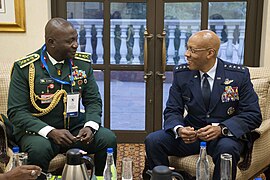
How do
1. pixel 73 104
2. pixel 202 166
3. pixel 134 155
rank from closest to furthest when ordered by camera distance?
pixel 202 166 < pixel 73 104 < pixel 134 155

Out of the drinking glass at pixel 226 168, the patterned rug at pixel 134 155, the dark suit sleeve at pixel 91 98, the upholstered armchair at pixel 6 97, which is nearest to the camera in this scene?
the drinking glass at pixel 226 168

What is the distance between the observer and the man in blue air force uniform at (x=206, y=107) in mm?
2488

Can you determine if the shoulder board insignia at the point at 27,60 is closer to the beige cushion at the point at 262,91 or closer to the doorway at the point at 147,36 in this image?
the doorway at the point at 147,36

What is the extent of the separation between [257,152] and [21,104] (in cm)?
152

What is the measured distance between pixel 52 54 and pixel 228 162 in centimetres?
133

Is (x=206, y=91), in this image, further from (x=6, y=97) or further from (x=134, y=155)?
(x=6, y=97)

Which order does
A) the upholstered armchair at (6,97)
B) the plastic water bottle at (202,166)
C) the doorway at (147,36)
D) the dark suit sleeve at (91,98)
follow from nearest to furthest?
the plastic water bottle at (202,166)
the upholstered armchair at (6,97)
the dark suit sleeve at (91,98)
the doorway at (147,36)

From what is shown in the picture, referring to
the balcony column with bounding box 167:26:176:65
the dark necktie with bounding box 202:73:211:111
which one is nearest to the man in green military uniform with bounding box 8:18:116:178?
the dark necktie with bounding box 202:73:211:111

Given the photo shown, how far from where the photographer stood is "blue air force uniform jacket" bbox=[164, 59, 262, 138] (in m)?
2.56

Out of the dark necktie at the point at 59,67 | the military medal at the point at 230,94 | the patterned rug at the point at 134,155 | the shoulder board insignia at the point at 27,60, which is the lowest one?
the patterned rug at the point at 134,155

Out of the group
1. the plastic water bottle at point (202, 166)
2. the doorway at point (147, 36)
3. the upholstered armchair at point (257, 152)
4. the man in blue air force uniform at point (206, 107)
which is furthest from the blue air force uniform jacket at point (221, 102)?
the doorway at point (147, 36)

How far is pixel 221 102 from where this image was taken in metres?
2.59

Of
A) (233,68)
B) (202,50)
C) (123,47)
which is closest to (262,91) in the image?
(233,68)

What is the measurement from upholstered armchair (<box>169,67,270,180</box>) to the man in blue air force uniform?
2.3 inches
